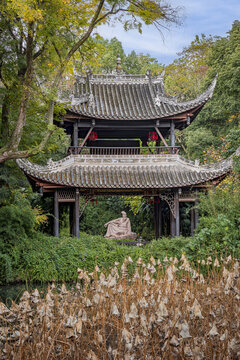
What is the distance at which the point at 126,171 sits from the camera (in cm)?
1567

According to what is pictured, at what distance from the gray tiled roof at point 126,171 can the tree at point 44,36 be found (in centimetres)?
320

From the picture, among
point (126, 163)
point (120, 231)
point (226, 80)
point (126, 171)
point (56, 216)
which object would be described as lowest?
point (120, 231)

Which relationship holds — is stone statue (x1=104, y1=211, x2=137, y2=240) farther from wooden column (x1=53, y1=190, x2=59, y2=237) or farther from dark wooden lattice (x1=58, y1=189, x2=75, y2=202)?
wooden column (x1=53, y1=190, x2=59, y2=237)

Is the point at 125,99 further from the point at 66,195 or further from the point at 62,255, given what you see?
the point at 62,255

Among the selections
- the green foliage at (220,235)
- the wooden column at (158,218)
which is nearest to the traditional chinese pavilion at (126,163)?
the wooden column at (158,218)

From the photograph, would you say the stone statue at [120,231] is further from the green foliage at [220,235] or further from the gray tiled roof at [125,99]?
the green foliage at [220,235]

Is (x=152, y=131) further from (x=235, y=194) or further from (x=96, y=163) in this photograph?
(x=235, y=194)

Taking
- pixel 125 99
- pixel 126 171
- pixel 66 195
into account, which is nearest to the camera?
pixel 66 195

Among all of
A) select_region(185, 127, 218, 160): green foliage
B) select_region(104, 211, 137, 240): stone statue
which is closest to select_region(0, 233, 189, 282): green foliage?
select_region(104, 211, 137, 240): stone statue

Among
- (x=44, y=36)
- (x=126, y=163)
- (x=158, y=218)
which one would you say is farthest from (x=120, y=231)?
(x=44, y=36)

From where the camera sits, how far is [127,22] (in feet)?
36.8

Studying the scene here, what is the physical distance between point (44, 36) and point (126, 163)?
20.9 ft

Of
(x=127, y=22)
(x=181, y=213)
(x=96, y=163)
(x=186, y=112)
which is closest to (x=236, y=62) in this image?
(x=186, y=112)

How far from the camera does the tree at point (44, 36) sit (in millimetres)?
9797
